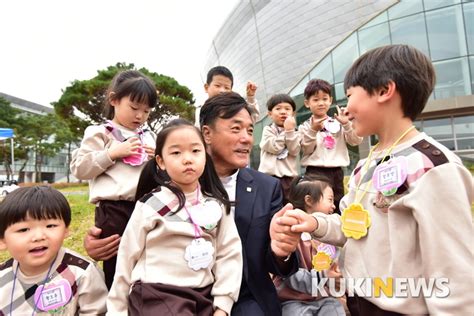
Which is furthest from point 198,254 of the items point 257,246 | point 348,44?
point 348,44

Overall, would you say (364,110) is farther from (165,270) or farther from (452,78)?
(452,78)

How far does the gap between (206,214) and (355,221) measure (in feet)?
2.37

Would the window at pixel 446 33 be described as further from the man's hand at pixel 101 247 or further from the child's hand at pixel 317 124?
the man's hand at pixel 101 247

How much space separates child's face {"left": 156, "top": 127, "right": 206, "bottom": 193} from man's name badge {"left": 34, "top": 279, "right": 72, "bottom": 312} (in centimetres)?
79

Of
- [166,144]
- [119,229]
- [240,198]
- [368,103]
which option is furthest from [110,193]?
[368,103]

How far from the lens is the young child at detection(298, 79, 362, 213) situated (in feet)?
12.2

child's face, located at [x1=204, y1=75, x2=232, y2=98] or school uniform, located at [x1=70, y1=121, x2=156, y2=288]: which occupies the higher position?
child's face, located at [x1=204, y1=75, x2=232, y2=98]

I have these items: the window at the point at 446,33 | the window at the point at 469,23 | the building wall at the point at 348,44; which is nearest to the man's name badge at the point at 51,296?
the building wall at the point at 348,44

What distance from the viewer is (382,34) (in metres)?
14.4

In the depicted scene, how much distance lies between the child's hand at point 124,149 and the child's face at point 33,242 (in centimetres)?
57

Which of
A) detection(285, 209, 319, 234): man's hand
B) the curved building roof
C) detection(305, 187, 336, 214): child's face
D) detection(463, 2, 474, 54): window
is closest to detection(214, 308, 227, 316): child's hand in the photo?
detection(285, 209, 319, 234): man's hand

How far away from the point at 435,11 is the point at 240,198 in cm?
1555

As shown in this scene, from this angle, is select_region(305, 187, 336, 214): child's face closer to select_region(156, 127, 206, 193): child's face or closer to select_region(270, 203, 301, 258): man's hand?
select_region(270, 203, 301, 258): man's hand

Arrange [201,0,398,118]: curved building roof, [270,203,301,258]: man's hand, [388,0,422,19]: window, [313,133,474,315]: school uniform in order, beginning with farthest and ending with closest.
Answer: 1. [201,0,398,118]: curved building roof
2. [388,0,422,19]: window
3. [270,203,301,258]: man's hand
4. [313,133,474,315]: school uniform
